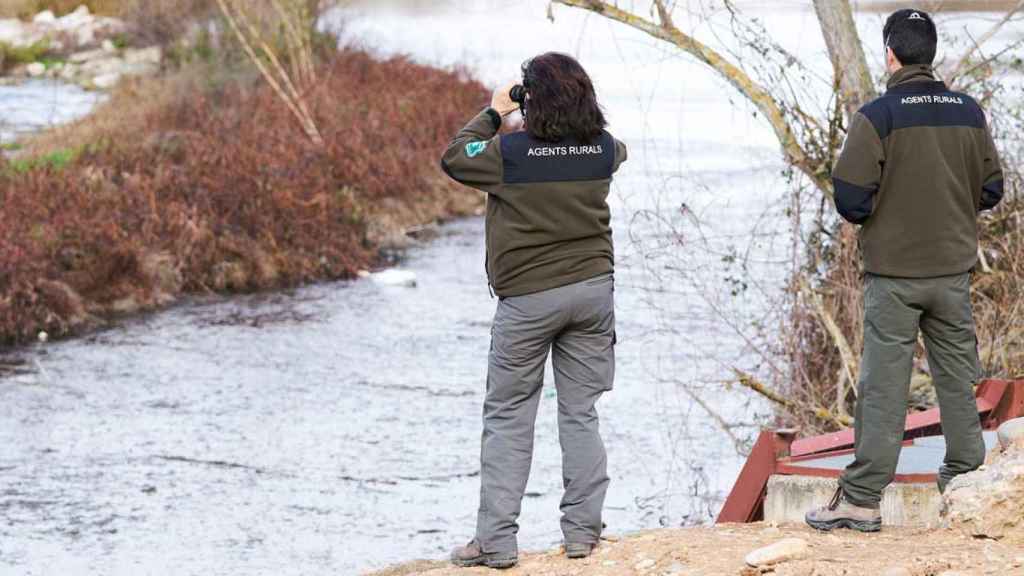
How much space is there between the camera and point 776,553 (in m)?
4.68

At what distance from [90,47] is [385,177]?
15.5m

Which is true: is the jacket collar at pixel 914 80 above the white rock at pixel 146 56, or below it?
below

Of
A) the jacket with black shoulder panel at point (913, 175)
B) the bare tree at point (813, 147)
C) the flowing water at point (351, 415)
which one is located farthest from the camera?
the flowing water at point (351, 415)

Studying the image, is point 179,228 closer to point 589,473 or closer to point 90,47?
point 589,473

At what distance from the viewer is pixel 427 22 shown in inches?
1492

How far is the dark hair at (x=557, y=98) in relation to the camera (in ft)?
16.0

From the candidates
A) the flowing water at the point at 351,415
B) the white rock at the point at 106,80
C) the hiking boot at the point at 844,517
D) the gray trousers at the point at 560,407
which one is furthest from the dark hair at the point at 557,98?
the white rock at the point at 106,80

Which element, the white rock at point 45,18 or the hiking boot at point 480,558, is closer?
the hiking boot at point 480,558

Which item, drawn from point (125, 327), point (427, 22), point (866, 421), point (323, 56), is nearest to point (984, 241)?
point (866, 421)

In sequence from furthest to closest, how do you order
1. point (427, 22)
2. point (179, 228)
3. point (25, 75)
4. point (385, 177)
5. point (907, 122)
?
1. point (427, 22)
2. point (25, 75)
3. point (385, 177)
4. point (179, 228)
5. point (907, 122)

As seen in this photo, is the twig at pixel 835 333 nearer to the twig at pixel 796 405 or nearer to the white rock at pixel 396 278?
the twig at pixel 796 405

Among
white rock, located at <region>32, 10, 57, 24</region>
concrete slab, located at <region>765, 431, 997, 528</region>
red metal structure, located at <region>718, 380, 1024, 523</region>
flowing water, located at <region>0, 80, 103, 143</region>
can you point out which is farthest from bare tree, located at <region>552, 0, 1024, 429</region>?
white rock, located at <region>32, 10, 57, 24</region>

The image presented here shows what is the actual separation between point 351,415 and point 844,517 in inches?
253

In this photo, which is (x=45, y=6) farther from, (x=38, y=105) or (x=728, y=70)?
(x=728, y=70)
